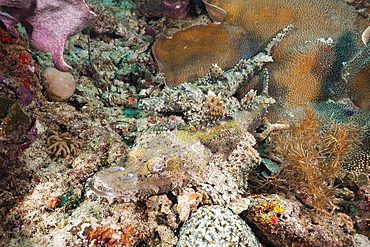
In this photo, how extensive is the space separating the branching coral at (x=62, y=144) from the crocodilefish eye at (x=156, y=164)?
111cm

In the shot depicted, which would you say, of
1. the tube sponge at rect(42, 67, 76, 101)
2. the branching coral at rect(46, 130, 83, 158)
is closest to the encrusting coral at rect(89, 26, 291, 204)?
the branching coral at rect(46, 130, 83, 158)

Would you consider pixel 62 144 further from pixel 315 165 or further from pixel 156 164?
pixel 315 165

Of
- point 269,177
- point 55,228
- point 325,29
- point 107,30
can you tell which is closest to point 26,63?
point 55,228

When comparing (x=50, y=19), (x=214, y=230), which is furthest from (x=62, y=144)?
(x=214, y=230)

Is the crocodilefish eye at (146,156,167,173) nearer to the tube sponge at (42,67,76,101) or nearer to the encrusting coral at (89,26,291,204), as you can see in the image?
the encrusting coral at (89,26,291,204)

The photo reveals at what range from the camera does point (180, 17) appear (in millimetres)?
6234

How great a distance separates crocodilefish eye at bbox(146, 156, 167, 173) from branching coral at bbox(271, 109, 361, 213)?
1.92m

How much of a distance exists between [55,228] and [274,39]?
5.85m

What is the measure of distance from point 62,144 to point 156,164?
1332mm

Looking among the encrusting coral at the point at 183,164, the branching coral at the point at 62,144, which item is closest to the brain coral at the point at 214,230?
the encrusting coral at the point at 183,164

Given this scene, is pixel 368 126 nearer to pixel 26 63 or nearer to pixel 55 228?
pixel 55 228

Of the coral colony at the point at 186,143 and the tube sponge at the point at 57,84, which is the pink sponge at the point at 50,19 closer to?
the coral colony at the point at 186,143

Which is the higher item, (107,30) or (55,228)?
(107,30)

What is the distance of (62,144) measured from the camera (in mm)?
2412
